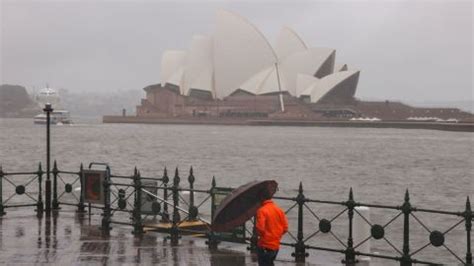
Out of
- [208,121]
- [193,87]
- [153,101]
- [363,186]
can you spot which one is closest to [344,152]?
[363,186]

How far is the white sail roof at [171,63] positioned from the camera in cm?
11788

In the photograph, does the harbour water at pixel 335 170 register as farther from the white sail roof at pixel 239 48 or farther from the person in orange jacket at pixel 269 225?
the white sail roof at pixel 239 48

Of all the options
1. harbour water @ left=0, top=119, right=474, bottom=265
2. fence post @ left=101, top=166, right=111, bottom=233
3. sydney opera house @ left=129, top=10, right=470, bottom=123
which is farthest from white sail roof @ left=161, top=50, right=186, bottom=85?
fence post @ left=101, top=166, right=111, bottom=233

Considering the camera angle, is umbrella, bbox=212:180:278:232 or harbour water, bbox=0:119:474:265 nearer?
umbrella, bbox=212:180:278:232

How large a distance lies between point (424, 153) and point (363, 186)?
2469cm

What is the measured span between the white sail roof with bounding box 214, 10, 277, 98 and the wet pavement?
87.4 m

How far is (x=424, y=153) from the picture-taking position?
53.0m

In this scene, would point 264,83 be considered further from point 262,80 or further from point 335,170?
point 335,170

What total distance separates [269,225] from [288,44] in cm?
10186

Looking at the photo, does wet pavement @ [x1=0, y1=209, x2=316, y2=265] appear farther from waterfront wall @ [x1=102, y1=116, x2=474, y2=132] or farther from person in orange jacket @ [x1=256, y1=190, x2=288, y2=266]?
waterfront wall @ [x1=102, y1=116, x2=474, y2=132]

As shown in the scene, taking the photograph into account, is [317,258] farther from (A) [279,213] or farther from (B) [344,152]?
(B) [344,152]

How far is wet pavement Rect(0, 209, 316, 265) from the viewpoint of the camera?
8.20 metres

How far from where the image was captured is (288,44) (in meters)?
107

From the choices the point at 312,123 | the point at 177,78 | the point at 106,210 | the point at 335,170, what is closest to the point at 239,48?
the point at 312,123
